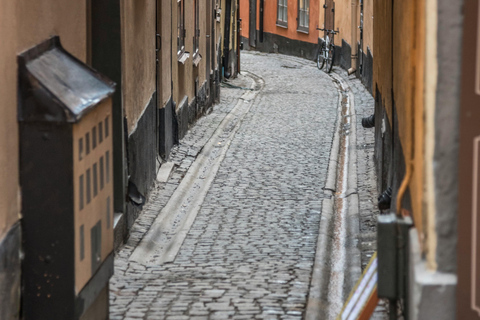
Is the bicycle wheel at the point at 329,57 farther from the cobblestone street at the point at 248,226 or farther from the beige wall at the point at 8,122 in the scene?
the beige wall at the point at 8,122

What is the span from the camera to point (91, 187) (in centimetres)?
514

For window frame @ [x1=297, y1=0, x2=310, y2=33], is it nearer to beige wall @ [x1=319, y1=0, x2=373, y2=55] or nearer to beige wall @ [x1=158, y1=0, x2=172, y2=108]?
beige wall @ [x1=319, y1=0, x2=373, y2=55]

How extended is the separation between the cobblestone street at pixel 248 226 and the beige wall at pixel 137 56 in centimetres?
112

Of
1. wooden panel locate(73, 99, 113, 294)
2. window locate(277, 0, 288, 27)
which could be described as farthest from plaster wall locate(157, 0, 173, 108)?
window locate(277, 0, 288, 27)

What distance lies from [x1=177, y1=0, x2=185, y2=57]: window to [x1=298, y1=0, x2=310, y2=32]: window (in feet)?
50.1

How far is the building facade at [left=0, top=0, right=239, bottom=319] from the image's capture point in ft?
15.2

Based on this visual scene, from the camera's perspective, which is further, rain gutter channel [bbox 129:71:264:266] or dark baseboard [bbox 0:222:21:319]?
rain gutter channel [bbox 129:71:264:266]

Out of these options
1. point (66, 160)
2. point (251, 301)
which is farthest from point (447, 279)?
point (251, 301)

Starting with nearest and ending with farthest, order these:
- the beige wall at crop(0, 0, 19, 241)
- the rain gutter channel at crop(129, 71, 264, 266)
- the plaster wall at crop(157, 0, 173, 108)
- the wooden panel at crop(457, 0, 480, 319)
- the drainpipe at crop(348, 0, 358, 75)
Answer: the wooden panel at crop(457, 0, 480, 319) < the beige wall at crop(0, 0, 19, 241) < the rain gutter channel at crop(129, 71, 264, 266) < the plaster wall at crop(157, 0, 173, 108) < the drainpipe at crop(348, 0, 358, 75)

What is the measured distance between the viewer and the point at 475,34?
3.80 meters

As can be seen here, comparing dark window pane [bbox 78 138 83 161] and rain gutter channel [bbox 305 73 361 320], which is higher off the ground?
dark window pane [bbox 78 138 83 161]

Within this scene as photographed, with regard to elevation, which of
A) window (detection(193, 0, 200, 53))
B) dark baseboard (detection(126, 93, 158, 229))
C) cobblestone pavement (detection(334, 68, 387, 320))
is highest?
window (detection(193, 0, 200, 53))

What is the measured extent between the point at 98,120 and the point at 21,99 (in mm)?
588

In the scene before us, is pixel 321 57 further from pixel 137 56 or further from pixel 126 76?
pixel 126 76
